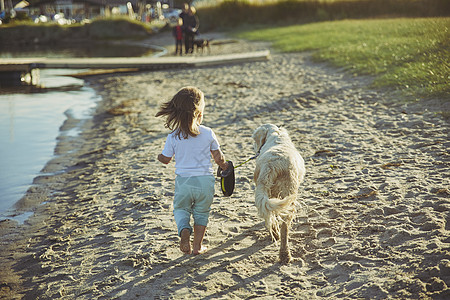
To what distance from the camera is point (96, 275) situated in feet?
14.1

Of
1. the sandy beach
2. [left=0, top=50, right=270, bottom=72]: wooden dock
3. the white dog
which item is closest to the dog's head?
the white dog

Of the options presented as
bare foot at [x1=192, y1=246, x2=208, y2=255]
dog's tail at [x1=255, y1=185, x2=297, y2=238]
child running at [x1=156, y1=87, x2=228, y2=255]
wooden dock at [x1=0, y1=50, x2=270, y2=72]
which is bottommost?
bare foot at [x1=192, y1=246, x2=208, y2=255]

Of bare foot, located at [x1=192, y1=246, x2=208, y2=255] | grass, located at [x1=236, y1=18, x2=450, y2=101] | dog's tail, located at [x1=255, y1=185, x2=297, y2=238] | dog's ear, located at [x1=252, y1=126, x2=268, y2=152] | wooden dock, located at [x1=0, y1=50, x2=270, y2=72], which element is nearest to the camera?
dog's tail, located at [x1=255, y1=185, x2=297, y2=238]

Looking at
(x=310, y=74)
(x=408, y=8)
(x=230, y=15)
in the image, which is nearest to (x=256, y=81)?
(x=310, y=74)

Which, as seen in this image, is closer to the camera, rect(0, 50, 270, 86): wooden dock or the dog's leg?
the dog's leg

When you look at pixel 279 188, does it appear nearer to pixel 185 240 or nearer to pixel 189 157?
pixel 189 157

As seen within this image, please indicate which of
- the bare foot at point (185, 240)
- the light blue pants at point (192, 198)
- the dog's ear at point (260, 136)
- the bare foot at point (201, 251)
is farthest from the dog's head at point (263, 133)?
the bare foot at point (185, 240)

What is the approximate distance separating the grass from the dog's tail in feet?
21.5

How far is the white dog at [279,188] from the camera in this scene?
4.17 metres

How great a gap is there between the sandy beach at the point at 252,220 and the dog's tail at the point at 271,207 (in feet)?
1.49

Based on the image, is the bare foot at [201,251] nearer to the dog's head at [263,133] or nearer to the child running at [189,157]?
the child running at [189,157]

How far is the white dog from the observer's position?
164 inches

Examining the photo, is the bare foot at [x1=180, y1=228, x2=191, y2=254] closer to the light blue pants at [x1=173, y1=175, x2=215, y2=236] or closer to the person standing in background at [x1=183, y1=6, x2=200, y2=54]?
the light blue pants at [x1=173, y1=175, x2=215, y2=236]

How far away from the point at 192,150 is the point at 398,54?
11730mm
